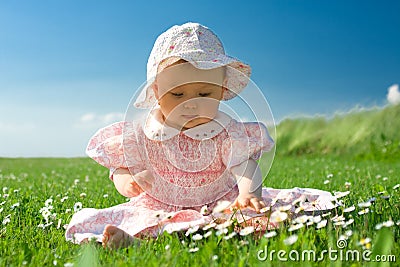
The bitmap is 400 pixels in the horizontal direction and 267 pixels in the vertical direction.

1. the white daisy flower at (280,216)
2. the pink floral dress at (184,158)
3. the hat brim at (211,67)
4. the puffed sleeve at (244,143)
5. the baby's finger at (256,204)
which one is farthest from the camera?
the pink floral dress at (184,158)

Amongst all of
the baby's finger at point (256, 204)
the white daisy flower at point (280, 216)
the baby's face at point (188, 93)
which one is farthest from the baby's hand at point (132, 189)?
the white daisy flower at point (280, 216)

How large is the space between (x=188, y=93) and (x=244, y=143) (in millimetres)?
575

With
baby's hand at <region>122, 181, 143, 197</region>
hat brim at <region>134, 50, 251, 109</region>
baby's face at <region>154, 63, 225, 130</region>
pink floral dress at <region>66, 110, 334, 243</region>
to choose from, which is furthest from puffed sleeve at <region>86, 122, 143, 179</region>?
baby's face at <region>154, 63, 225, 130</region>

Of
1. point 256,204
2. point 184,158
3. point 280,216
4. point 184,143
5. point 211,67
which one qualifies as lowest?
point 280,216

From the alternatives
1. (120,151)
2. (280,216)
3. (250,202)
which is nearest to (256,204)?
(250,202)

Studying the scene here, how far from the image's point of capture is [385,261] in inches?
90.7

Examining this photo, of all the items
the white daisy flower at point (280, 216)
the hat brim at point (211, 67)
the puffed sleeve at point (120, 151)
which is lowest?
the white daisy flower at point (280, 216)

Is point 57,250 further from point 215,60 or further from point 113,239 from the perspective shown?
point 215,60

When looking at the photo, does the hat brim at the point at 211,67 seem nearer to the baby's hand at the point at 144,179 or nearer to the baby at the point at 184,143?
the baby at the point at 184,143

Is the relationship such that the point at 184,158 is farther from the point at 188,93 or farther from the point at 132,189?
the point at 188,93

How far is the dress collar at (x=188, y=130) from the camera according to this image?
380cm

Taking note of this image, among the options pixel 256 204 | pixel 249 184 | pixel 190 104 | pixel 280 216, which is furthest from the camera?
pixel 190 104

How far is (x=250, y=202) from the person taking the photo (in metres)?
3.39

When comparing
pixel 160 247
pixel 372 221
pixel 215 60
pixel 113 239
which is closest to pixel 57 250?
pixel 113 239
